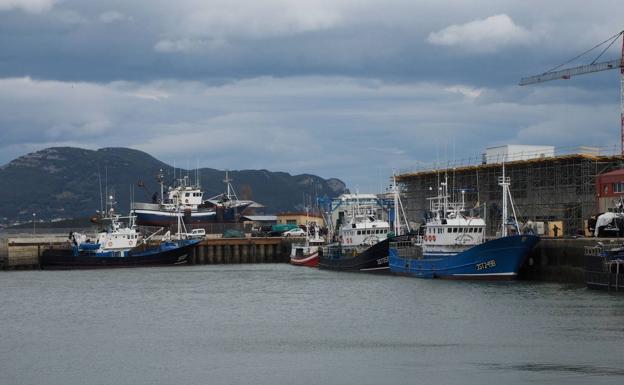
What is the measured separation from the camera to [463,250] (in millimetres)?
77625

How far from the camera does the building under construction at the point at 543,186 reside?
91.2 meters

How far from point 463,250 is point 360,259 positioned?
18.2 meters

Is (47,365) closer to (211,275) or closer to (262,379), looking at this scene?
(262,379)

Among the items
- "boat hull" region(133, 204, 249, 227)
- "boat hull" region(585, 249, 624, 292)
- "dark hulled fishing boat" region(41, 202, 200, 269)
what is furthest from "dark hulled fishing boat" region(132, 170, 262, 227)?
"boat hull" region(585, 249, 624, 292)

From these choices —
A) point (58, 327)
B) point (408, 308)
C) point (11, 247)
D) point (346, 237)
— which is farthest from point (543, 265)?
point (11, 247)

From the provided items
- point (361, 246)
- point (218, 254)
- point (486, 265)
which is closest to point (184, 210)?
point (218, 254)

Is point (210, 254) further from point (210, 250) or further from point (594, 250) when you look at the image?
point (594, 250)

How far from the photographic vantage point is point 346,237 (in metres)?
100

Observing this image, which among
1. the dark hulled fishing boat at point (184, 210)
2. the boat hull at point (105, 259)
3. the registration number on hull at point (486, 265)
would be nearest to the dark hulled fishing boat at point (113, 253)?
the boat hull at point (105, 259)

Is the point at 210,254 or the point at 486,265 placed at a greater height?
the point at 486,265

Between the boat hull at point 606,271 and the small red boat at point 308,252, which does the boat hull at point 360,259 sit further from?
the boat hull at point 606,271

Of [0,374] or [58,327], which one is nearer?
[0,374]

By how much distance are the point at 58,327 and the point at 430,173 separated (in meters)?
65.5

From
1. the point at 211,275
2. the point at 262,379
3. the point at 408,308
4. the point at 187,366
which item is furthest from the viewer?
the point at 211,275
